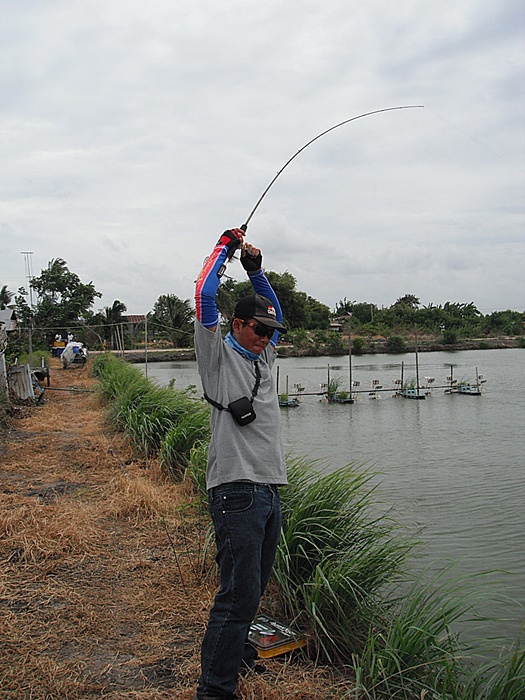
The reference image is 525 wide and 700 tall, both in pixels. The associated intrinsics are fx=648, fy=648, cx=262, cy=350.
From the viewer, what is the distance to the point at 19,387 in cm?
1280

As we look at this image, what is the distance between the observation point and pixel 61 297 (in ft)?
131

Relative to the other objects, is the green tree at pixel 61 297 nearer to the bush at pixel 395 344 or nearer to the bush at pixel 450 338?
the bush at pixel 395 344

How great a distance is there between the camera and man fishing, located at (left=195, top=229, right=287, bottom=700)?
235 cm

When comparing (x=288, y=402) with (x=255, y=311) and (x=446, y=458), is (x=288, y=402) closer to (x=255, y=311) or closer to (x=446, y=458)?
(x=446, y=458)

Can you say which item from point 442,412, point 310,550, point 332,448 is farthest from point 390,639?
point 442,412

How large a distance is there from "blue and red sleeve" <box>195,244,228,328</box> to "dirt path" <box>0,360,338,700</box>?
149 centimetres

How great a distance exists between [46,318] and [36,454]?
103 feet

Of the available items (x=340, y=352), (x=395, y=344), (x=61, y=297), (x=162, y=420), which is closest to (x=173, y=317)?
(x=61, y=297)

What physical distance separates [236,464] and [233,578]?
1.33 feet

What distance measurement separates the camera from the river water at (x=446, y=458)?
25.1 feet

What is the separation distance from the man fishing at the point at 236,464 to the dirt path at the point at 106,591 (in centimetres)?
37

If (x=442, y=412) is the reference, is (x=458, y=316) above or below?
above

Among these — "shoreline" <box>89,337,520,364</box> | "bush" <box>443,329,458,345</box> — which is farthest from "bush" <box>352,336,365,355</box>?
"bush" <box>443,329,458,345</box>

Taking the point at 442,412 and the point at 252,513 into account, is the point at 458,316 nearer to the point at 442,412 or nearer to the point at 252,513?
the point at 442,412
